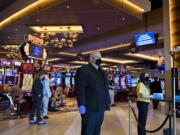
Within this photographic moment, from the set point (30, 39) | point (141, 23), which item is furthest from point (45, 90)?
point (141, 23)

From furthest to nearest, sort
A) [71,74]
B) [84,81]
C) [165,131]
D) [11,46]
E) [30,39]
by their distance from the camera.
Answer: [71,74]
[11,46]
[30,39]
[165,131]
[84,81]

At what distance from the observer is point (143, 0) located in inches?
386

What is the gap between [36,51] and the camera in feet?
30.6

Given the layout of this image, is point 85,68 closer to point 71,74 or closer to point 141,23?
point 141,23

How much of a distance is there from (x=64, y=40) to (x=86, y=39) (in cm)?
126

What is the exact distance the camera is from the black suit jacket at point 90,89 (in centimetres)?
377

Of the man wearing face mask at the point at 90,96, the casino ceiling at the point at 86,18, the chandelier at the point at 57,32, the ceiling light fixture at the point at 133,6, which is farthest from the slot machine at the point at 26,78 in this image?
the man wearing face mask at the point at 90,96

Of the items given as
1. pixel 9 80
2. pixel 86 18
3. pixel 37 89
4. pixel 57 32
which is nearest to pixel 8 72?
pixel 9 80

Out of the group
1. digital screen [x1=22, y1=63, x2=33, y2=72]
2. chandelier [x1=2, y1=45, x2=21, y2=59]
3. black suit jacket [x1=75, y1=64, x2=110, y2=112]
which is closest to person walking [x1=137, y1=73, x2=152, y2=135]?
black suit jacket [x1=75, y1=64, x2=110, y2=112]

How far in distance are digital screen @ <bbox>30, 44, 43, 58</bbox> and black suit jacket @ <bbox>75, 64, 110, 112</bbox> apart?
5.49 metres

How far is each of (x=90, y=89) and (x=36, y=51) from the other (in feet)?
19.1

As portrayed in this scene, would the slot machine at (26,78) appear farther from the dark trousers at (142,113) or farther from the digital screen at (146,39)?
the dark trousers at (142,113)

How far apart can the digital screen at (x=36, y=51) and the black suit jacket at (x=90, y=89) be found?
5489 mm

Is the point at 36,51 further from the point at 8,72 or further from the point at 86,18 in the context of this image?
the point at 8,72
